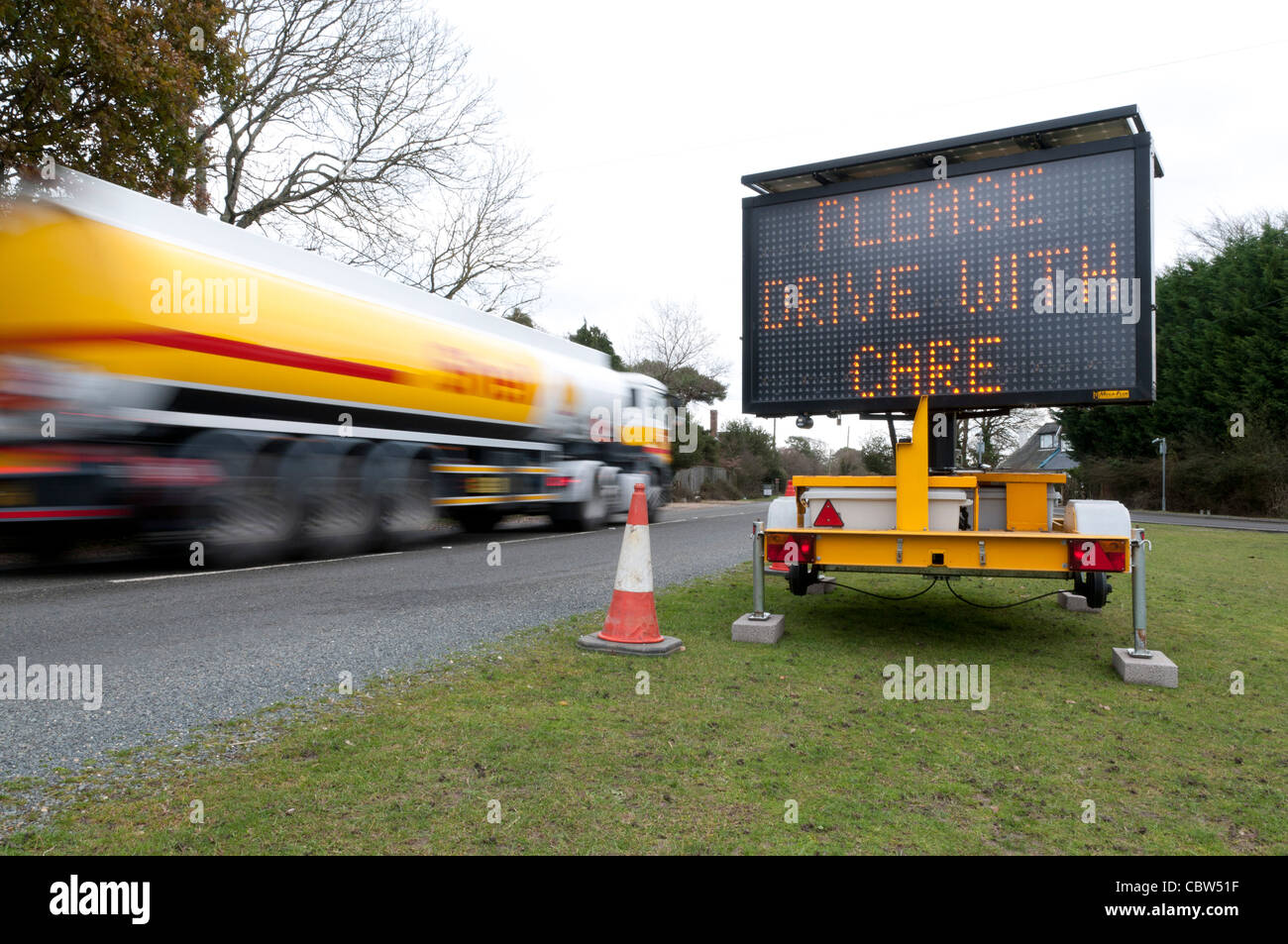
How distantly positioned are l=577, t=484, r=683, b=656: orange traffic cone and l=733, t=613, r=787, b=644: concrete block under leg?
1.75 feet

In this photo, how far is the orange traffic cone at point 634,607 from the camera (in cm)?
538

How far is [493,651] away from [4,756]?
2.58 metres

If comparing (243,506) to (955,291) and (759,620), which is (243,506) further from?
(955,291)

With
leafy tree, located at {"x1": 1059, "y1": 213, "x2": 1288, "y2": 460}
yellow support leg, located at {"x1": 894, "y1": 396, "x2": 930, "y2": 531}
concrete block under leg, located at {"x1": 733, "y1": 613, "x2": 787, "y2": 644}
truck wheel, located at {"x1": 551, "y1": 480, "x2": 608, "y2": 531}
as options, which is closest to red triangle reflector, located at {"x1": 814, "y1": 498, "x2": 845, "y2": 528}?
yellow support leg, located at {"x1": 894, "y1": 396, "x2": 930, "y2": 531}

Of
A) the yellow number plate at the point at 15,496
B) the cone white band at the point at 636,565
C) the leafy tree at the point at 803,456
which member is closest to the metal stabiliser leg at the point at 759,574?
the cone white band at the point at 636,565

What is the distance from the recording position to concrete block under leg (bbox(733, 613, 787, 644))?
5695 mm

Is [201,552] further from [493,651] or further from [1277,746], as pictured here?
[1277,746]

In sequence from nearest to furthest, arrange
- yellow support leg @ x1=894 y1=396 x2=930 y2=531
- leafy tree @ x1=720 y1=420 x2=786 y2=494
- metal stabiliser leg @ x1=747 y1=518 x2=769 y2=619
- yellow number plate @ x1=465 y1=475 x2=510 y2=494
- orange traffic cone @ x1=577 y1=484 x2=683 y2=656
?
1. yellow support leg @ x1=894 y1=396 x2=930 y2=531
2. orange traffic cone @ x1=577 y1=484 x2=683 y2=656
3. metal stabiliser leg @ x1=747 y1=518 x2=769 y2=619
4. yellow number plate @ x1=465 y1=475 x2=510 y2=494
5. leafy tree @ x1=720 y1=420 x2=786 y2=494

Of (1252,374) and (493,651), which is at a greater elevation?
(1252,374)

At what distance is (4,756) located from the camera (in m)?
3.30

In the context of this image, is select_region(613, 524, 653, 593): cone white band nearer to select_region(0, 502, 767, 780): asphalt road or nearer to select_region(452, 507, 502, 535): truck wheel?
select_region(0, 502, 767, 780): asphalt road

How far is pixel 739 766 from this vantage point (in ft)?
11.0

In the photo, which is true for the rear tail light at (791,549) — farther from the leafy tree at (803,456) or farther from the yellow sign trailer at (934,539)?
the leafy tree at (803,456)
